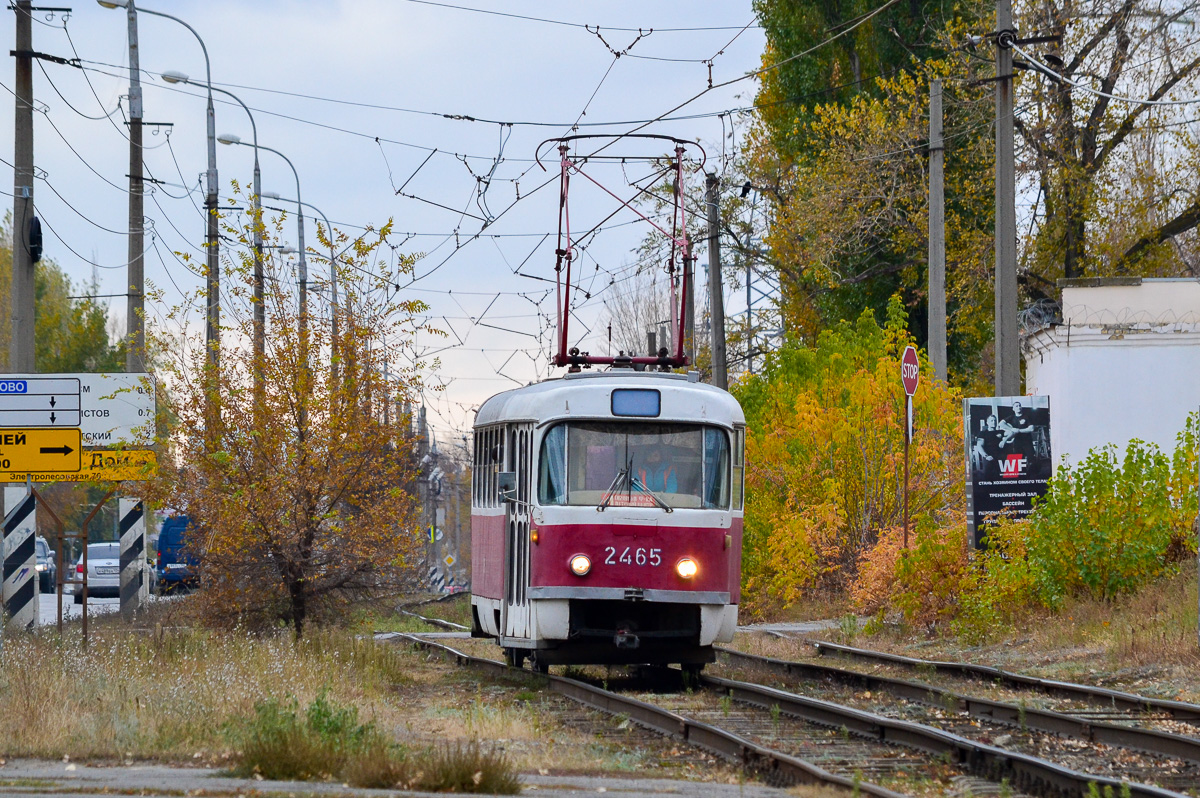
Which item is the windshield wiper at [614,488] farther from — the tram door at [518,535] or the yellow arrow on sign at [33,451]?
the yellow arrow on sign at [33,451]

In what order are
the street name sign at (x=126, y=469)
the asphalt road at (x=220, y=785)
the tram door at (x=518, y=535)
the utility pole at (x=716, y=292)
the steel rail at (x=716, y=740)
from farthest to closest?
1. the utility pole at (x=716, y=292)
2. the street name sign at (x=126, y=469)
3. the tram door at (x=518, y=535)
4. the steel rail at (x=716, y=740)
5. the asphalt road at (x=220, y=785)

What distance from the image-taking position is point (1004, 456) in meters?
19.5

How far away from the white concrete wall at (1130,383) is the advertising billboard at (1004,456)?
7157 millimetres

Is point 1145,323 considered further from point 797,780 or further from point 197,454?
point 797,780

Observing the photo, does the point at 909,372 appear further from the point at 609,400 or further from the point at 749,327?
the point at 749,327

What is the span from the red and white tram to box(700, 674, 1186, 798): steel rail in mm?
1392

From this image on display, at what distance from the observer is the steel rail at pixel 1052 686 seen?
1202 cm

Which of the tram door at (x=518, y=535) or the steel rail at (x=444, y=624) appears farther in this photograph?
the steel rail at (x=444, y=624)

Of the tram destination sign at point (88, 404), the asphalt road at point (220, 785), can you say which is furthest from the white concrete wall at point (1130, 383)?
the asphalt road at point (220, 785)

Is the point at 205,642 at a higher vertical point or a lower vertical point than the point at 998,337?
lower

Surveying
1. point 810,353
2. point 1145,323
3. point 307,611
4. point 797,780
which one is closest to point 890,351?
point 810,353

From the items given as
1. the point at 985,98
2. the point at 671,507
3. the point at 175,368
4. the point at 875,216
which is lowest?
the point at 671,507

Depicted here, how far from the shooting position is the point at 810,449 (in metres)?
24.8

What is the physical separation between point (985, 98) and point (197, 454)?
23158mm
